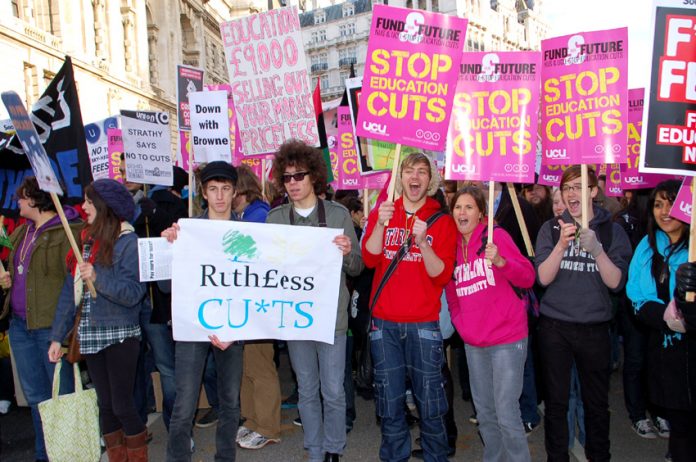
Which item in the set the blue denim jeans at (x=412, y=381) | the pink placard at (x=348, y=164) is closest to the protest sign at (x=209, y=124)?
the pink placard at (x=348, y=164)

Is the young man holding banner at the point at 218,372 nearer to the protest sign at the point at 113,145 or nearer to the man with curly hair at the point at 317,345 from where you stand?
the man with curly hair at the point at 317,345

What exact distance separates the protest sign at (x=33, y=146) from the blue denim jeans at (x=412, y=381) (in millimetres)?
2457

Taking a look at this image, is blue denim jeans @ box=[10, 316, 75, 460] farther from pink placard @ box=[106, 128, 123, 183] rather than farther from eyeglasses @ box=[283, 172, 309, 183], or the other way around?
pink placard @ box=[106, 128, 123, 183]

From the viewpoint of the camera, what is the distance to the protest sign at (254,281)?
12.6ft

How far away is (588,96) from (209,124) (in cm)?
365

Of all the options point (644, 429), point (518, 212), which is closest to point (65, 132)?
point (518, 212)

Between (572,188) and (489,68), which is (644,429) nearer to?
(572,188)

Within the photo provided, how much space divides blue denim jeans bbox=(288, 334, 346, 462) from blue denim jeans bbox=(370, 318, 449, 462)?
0.28 m

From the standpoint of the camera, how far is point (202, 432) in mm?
5254

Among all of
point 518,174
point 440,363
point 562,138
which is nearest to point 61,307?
point 440,363

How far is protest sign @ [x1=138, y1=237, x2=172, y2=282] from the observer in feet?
12.4

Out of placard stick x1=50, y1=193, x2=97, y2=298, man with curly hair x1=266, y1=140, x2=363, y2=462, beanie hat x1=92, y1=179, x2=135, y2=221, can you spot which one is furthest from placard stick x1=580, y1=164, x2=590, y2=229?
placard stick x1=50, y1=193, x2=97, y2=298

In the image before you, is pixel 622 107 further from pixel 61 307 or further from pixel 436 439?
pixel 61 307

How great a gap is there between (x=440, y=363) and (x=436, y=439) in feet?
1.75
